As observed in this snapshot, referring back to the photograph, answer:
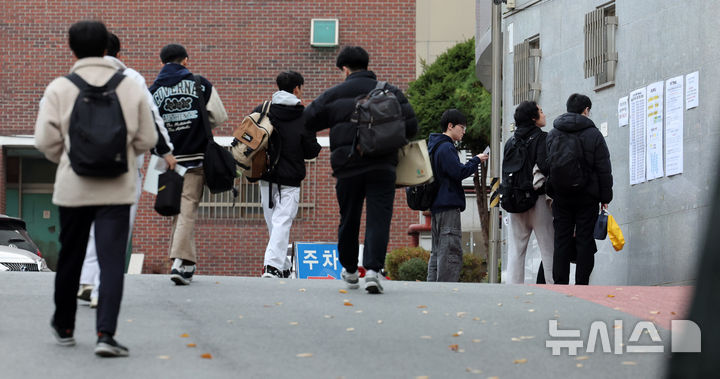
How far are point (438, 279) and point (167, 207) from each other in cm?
389

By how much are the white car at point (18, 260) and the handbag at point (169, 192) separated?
25.0 ft

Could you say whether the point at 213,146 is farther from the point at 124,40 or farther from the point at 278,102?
the point at 124,40

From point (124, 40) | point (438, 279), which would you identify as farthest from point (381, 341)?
point (124, 40)

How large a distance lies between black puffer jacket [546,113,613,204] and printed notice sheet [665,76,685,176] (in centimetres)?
222

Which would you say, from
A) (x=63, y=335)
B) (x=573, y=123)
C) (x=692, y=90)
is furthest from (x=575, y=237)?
(x=63, y=335)

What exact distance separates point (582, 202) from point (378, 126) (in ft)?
Answer: 11.3

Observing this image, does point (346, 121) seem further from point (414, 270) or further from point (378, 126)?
point (414, 270)

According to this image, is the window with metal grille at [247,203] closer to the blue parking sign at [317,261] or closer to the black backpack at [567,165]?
the blue parking sign at [317,261]

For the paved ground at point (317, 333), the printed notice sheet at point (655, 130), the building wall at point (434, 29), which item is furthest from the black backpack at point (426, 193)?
the building wall at point (434, 29)

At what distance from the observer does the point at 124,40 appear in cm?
2942

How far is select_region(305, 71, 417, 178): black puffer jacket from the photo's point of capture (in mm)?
7973

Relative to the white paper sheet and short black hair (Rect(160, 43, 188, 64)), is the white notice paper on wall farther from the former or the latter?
the white paper sheet

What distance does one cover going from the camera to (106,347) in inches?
226

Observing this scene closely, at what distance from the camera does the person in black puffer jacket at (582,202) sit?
10578 mm
